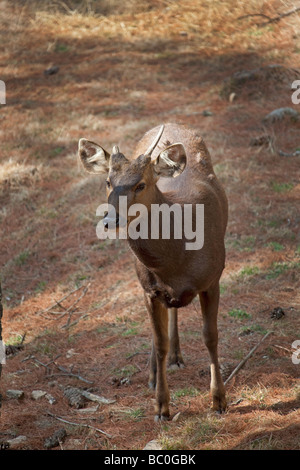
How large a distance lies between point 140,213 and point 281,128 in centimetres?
829

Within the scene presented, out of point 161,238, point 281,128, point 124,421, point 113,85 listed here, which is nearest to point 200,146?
point 161,238

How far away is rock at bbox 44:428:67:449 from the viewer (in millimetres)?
5238

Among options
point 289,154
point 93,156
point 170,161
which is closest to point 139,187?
point 170,161

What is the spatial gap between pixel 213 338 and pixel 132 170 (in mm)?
1807

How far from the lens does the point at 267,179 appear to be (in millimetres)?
10914

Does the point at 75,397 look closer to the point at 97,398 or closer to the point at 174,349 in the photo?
the point at 97,398

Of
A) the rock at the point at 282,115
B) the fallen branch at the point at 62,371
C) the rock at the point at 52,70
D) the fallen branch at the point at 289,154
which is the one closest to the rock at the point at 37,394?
the fallen branch at the point at 62,371

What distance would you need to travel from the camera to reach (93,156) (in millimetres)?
5301

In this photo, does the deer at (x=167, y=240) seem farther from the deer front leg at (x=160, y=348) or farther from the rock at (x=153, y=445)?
the rock at (x=153, y=445)

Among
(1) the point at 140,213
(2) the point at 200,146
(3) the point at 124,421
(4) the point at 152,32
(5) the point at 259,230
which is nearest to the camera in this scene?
(1) the point at 140,213

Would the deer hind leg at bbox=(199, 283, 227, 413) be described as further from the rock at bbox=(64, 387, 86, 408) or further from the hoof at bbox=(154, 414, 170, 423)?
the rock at bbox=(64, 387, 86, 408)

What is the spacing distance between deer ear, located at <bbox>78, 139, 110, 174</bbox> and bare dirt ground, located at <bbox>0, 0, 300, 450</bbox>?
2.23 meters

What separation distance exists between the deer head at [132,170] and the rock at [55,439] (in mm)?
1961
